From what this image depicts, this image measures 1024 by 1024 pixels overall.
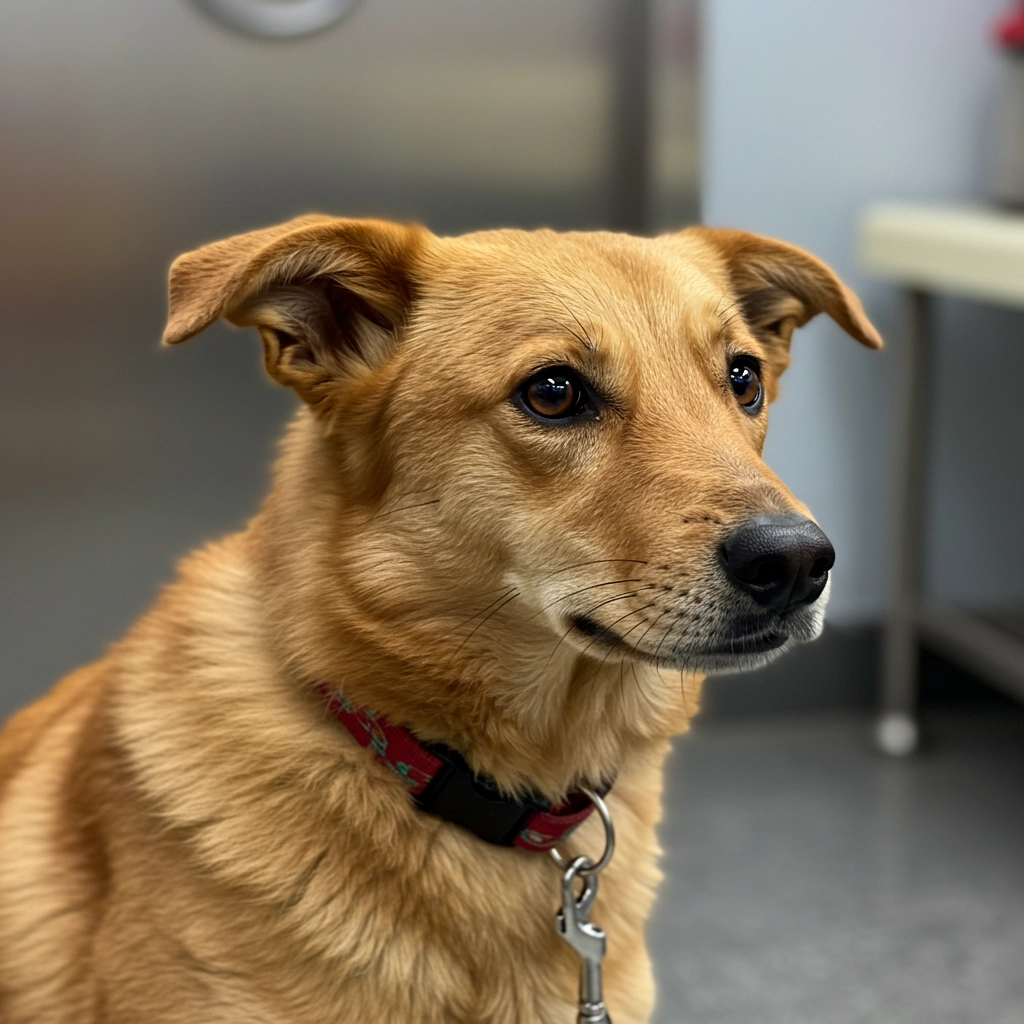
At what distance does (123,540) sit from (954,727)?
1833mm

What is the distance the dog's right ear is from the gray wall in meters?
1.33

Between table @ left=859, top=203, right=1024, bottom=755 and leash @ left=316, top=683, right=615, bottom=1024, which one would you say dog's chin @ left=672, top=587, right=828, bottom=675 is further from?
table @ left=859, top=203, right=1024, bottom=755

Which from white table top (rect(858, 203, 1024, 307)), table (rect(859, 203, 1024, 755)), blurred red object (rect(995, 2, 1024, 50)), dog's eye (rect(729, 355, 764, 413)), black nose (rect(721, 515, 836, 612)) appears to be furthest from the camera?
blurred red object (rect(995, 2, 1024, 50))

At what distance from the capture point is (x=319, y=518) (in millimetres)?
1129

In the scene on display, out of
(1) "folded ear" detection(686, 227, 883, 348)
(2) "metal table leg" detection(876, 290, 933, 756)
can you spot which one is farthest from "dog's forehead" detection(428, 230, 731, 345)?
(2) "metal table leg" detection(876, 290, 933, 756)

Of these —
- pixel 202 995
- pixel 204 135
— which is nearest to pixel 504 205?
pixel 204 135

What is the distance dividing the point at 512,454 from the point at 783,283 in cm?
46

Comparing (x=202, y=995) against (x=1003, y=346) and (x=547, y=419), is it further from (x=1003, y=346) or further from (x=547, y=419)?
(x=1003, y=346)

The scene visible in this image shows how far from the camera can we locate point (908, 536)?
2.48 meters

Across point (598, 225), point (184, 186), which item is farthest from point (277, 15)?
point (598, 225)

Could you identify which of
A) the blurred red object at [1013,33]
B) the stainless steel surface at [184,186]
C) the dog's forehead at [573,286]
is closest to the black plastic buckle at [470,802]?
the dog's forehead at [573,286]

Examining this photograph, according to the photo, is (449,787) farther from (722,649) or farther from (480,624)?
(722,649)

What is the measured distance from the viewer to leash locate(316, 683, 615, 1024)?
105cm

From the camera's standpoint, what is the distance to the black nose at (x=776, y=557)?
3.12ft
